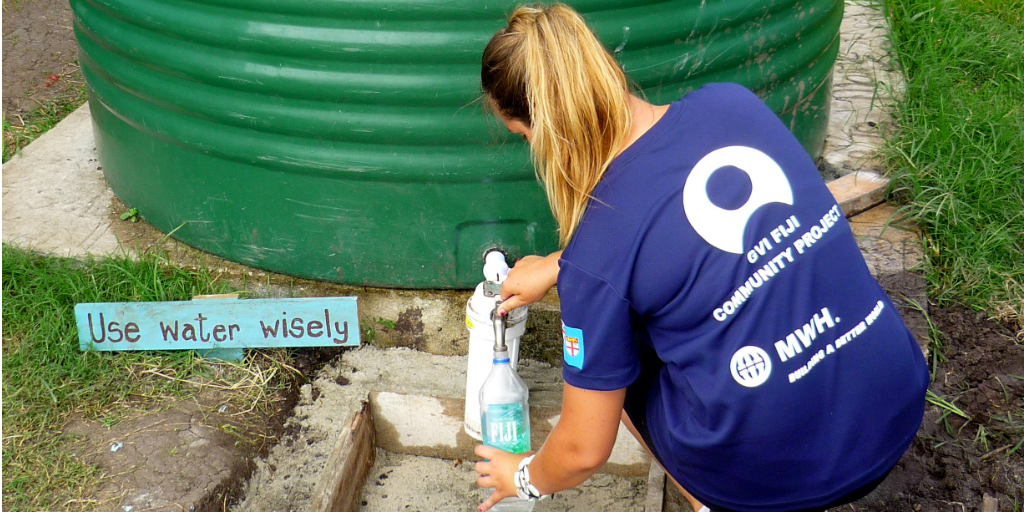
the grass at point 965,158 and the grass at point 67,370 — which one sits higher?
the grass at point 965,158

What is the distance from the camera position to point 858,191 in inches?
108

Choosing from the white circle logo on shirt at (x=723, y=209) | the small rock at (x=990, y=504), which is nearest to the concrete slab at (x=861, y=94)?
the small rock at (x=990, y=504)

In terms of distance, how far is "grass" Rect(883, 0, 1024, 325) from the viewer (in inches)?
99.0

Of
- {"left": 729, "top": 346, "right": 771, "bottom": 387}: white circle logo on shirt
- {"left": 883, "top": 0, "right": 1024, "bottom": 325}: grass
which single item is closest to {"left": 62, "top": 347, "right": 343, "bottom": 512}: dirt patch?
{"left": 729, "top": 346, "right": 771, "bottom": 387}: white circle logo on shirt

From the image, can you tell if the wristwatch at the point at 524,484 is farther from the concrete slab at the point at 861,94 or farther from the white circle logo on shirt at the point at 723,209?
the concrete slab at the point at 861,94

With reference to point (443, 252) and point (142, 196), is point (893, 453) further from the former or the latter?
point (142, 196)

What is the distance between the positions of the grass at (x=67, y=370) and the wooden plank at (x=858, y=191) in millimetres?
1785

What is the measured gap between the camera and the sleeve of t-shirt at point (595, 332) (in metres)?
1.28

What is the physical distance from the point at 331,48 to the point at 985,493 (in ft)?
6.02

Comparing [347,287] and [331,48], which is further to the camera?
[347,287]

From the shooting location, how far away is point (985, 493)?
1944mm

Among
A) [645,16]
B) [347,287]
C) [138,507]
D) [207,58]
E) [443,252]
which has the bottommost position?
[138,507]

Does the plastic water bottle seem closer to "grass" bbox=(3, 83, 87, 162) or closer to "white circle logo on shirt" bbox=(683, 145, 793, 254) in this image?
"white circle logo on shirt" bbox=(683, 145, 793, 254)

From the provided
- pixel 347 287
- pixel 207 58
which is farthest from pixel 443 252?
pixel 207 58
